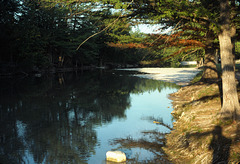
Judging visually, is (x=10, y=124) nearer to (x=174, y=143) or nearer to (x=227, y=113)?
(x=174, y=143)

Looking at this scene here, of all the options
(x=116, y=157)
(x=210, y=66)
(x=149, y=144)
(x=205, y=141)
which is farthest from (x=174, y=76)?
(x=116, y=157)

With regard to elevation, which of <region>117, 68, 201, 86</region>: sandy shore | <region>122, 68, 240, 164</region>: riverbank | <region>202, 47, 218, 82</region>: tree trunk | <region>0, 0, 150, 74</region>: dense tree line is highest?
<region>0, 0, 150, 74</region>: dense tree line

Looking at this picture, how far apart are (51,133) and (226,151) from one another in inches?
249

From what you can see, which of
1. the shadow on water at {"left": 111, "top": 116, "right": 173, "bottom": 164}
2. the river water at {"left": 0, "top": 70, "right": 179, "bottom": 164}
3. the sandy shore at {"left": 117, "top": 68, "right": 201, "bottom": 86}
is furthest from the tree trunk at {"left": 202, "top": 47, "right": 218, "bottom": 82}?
the shadow on water at {"left": 111, "top": 116, "right": 173, "bottom": 164}

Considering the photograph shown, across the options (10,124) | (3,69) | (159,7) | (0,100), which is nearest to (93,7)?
(159,7)

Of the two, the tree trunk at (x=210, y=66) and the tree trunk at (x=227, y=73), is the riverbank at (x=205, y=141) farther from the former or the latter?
the tree trunk at (x=210, y=66)

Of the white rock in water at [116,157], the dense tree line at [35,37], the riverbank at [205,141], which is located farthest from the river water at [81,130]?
the dense tree line at [35,37]

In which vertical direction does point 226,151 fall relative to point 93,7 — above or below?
below

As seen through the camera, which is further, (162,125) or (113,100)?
(113,100)

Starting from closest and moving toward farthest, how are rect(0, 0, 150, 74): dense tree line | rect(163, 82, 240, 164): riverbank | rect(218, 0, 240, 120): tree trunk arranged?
rect(163, 82, 240, 164): riverbank → rect(218, 0, 240, 120): tree trunk → rect(0, 0, 150, 74): dense tree line

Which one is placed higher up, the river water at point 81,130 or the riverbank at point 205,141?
the riverbank at point 205,141

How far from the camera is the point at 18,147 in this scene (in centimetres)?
814

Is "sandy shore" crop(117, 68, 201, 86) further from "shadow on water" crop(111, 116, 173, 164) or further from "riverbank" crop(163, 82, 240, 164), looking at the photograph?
"shadow on water" crop(111, 116, 173, 164)

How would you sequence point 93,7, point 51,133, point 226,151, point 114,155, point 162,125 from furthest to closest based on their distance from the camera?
point 162,125 → point 51,133 → point 93,7 → point 114,155 → point 226,151
